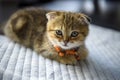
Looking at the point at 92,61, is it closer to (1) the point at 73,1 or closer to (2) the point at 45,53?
(2) the point at 45,53

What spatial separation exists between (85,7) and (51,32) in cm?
166

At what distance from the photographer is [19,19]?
1.32m

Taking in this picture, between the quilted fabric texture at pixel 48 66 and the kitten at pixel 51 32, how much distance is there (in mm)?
39

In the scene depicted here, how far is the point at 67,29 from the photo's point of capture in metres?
1.01

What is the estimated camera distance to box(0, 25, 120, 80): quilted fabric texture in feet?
3.01

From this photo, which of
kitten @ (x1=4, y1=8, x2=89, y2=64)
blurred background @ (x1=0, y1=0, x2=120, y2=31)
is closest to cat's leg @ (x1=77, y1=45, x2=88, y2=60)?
kitten @ (x1=4, y1=8, x2=89, y2=64)

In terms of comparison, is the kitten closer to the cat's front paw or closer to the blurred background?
the cat's front paw

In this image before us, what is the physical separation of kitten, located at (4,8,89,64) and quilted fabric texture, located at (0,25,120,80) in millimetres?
39

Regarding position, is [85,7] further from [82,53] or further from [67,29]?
[67,29]

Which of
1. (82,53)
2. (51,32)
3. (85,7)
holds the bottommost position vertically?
(85,7)

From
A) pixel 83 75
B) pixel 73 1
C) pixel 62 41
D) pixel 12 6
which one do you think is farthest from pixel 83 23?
pixel 73 1

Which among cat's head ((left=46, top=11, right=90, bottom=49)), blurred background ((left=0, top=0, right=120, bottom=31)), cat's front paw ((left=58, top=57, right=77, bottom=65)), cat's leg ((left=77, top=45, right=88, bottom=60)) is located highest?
cat's head ((left=46, top=11, right=90, bottom=49))

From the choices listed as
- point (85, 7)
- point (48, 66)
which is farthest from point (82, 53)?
point (85, 7)

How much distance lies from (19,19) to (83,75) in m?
0.55
